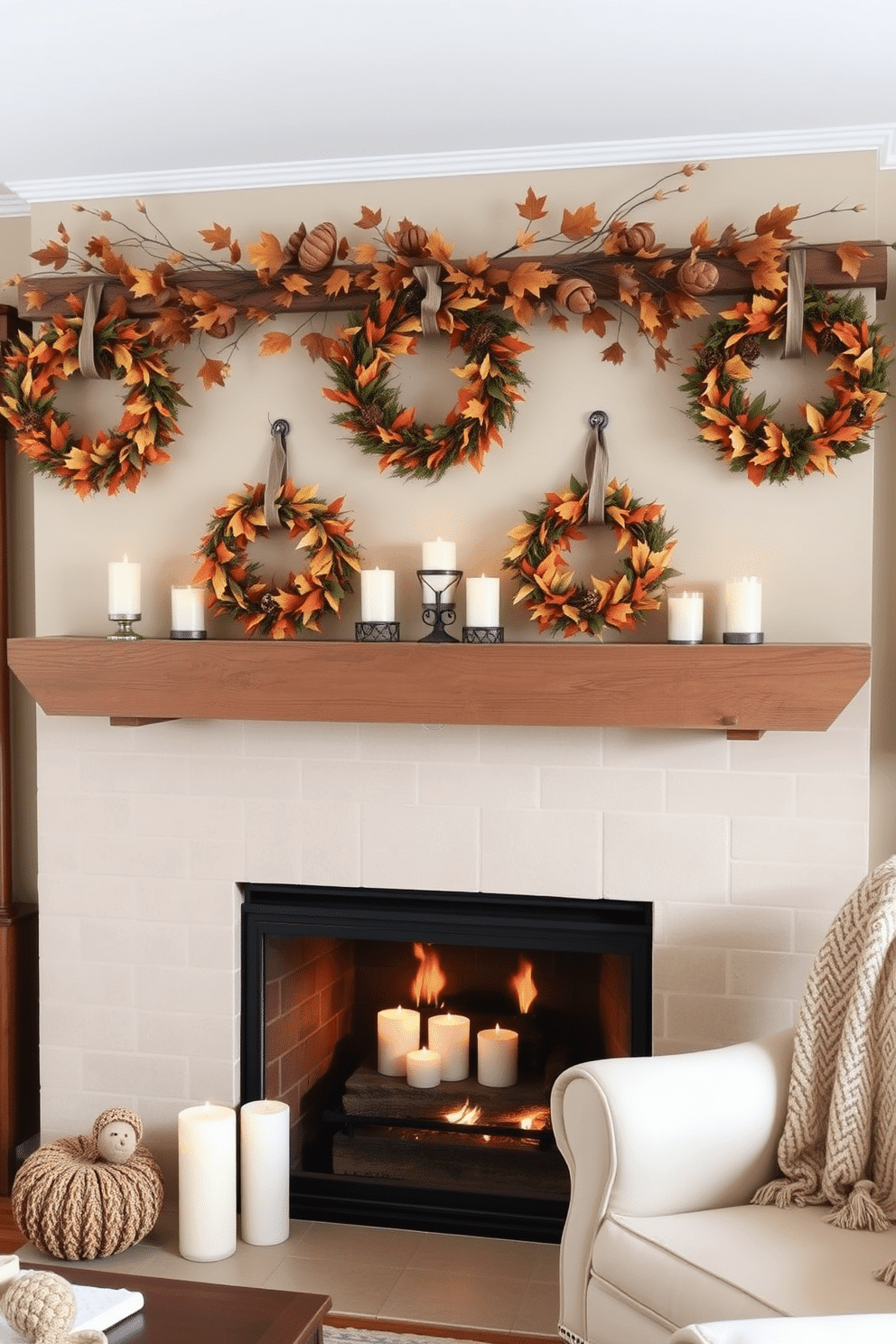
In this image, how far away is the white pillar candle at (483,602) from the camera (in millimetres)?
2666

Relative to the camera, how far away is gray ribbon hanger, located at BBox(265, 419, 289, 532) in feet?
9.17

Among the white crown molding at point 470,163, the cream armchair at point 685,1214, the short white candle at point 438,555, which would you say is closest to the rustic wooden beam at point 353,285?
the white crown molding at point 470,163

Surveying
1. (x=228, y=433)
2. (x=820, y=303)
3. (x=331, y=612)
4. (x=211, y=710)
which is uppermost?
(x=820, y=303)

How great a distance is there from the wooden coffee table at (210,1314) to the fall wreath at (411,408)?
1642 millimetres

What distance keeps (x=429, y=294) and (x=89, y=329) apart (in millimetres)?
788

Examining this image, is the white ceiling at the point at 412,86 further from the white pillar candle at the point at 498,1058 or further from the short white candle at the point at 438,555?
the white pillar candle at the point at 498,1058

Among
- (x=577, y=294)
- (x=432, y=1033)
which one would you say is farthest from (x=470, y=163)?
(x=432, y=1033)

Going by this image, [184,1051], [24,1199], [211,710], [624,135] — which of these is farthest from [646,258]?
[24,1199]

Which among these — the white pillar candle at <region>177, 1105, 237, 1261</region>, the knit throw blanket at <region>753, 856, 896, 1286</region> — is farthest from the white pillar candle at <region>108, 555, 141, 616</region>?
the knit throw blanket at <region>753, 856, 896, 1286</region>

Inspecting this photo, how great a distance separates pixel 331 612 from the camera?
9.37 ft

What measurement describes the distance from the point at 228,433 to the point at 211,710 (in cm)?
66

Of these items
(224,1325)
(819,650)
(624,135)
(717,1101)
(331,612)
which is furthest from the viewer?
(331,612)

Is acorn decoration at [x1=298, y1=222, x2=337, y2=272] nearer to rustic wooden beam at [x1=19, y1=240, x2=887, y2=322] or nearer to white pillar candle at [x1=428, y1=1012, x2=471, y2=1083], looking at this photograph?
rustic wooden beam at [x1=19, y1=240, x2=887, y2=322]

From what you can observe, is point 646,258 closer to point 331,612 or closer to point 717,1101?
point 331,612
